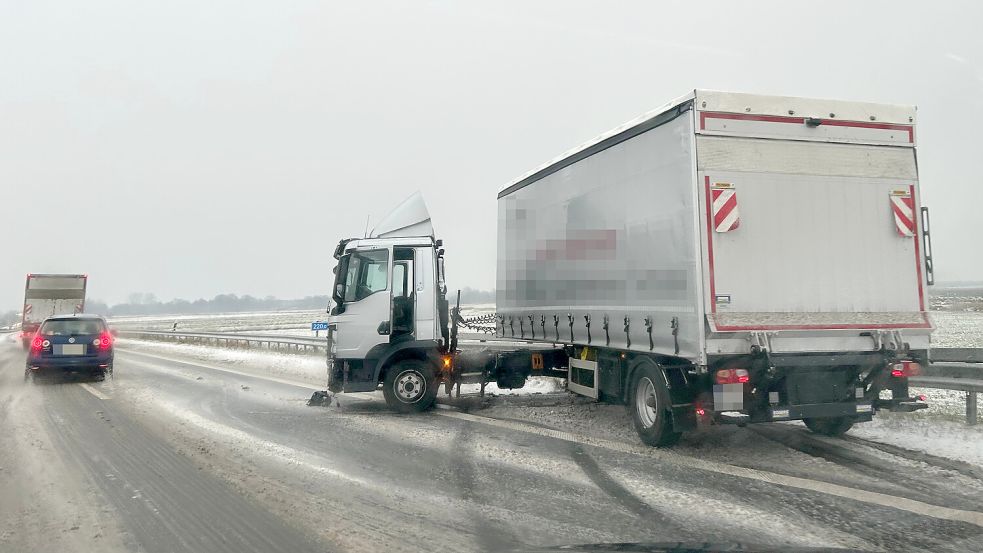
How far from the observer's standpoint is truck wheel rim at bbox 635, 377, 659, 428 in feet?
23.9

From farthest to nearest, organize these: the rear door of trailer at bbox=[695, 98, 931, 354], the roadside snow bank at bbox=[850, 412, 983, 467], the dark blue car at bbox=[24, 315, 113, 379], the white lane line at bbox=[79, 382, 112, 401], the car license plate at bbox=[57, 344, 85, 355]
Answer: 1. the car license plate at bbox=[57, 344, 85, 355]
2. the dark blue car at bbox=[24, 315, 113, 379]
3. the white lane line at bbox=[79, 382, 112, 401]
4. the roadside snow bank at bbox=[850, 412, 983, 467]
5. the rear door of trailer at bbox=[695, 98, 931, 354]

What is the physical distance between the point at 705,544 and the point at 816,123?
4889 mm

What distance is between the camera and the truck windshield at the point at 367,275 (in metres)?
9.81

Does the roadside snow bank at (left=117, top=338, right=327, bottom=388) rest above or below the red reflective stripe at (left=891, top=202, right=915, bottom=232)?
below

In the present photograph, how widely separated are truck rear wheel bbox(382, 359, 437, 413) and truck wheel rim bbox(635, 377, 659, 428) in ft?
11.8

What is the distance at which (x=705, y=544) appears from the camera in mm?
3449

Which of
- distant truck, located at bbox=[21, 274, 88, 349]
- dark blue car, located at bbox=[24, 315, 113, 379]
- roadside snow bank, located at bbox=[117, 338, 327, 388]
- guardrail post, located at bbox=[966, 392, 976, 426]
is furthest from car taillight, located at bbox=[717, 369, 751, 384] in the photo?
distant truck, located at bbox=[21, 274, 88, 349]

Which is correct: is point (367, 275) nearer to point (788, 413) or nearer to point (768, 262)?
point (768, 262)

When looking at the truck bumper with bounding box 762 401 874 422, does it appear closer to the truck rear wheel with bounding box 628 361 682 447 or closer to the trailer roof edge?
the truck rear wheel with bounding box 628 361 682 447

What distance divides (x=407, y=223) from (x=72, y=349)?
30.0 feet

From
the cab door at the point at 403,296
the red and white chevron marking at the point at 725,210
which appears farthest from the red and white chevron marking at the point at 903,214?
the cab door at the point at 403,296

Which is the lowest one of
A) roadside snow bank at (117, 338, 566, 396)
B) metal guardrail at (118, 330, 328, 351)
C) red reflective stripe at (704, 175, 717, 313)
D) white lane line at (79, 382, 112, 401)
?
white lane line at (79, 382, 112, 401)

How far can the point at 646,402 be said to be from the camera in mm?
7504

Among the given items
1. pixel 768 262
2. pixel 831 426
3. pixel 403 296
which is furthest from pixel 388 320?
pixel 831 426
